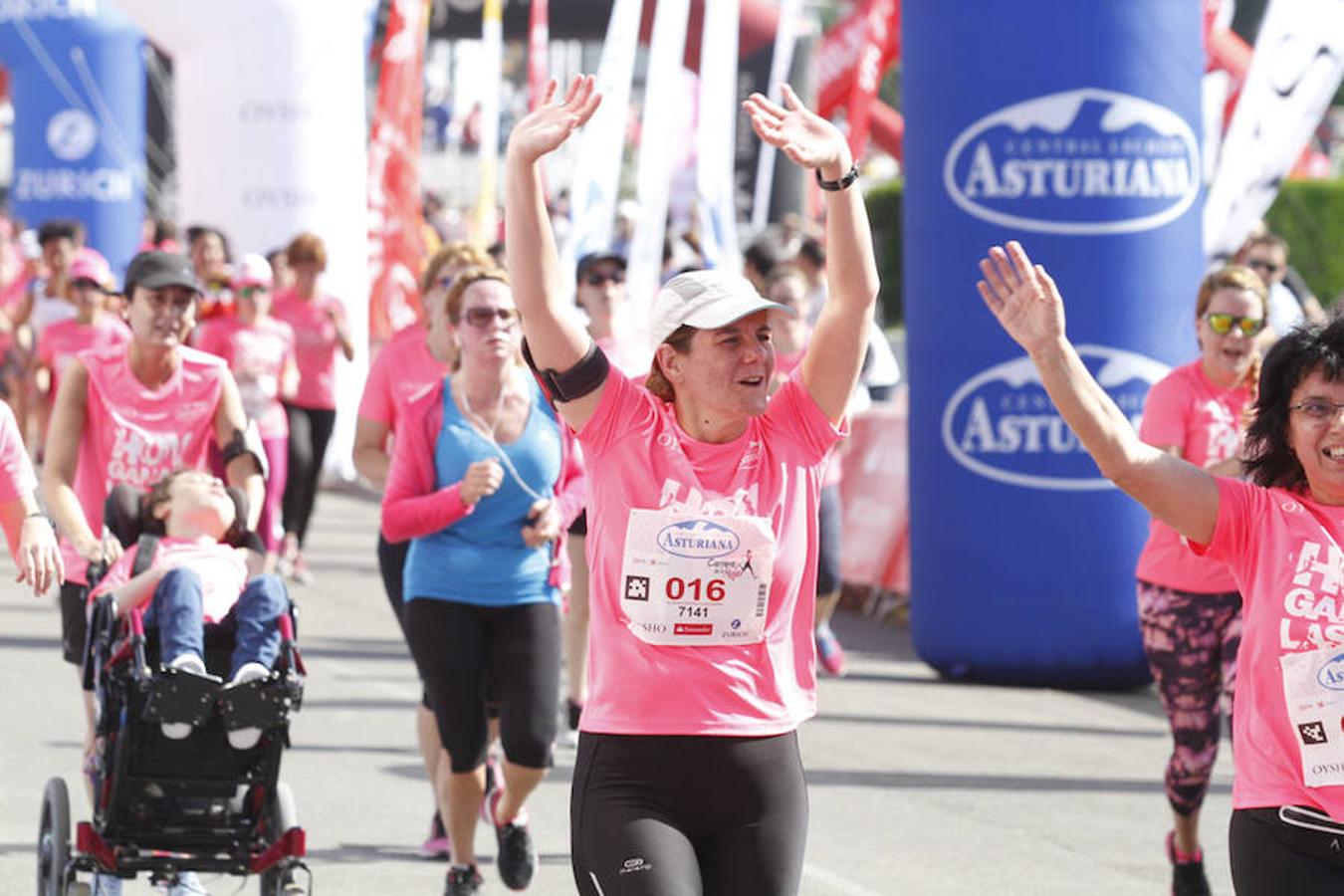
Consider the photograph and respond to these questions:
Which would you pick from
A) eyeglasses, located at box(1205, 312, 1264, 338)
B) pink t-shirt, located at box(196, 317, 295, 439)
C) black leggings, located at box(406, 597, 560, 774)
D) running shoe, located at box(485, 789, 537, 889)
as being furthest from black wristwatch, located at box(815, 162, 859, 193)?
pink t-shirt, located at box(196, 317, 295, 439)

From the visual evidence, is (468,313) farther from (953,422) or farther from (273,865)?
(953,422)

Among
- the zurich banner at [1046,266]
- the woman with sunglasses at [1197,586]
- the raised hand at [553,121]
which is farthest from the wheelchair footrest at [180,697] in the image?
the zurich banner at [1046,266]

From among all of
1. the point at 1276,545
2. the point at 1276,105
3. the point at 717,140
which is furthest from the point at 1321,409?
the point at 717,140

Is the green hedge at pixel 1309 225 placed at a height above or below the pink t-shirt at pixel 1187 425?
below

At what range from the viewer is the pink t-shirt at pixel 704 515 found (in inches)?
187

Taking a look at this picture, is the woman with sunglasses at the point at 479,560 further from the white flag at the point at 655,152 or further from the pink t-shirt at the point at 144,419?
the white flag at the point at 655,152

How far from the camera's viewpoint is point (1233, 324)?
25.8 feet

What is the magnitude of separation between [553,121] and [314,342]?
10.1 meters

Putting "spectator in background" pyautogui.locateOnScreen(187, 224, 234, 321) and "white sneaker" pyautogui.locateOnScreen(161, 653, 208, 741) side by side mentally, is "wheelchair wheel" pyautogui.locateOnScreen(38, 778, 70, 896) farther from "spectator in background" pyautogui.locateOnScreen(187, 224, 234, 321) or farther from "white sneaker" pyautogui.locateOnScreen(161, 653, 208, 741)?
"spectator in background" pyautogui.locateOnScreen(187, 224, 234, 321)

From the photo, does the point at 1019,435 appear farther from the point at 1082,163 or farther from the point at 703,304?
the point at 703,304

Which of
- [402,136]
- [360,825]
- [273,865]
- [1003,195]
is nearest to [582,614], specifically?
[360,825]

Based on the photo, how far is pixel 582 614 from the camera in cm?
1012

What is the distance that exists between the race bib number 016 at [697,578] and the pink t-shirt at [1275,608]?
2.71 feet

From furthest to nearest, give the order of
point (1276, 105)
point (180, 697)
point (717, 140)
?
point (717, 140) → point (1276, 105) → point (180, 697)
